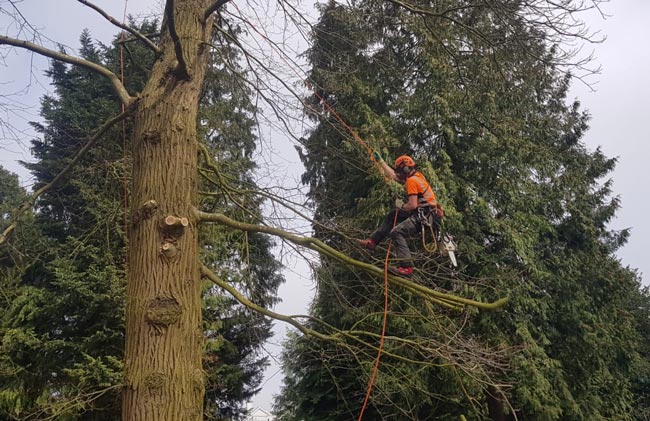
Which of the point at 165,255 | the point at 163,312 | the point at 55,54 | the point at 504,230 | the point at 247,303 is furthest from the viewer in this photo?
the point at 504,230

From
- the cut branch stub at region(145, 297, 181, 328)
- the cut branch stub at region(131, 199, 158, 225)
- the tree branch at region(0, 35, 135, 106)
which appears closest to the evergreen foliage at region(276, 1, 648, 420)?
the tree branch at region(0, 35, 135, 106)

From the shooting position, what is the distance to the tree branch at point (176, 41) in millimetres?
2996

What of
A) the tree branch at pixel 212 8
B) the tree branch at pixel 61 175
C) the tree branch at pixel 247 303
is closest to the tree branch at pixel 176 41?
the tree branch at pixel 212 8

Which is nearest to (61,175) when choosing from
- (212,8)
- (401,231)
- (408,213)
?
(212,8)

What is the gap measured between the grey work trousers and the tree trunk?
1828 mm

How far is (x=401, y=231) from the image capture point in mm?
4641

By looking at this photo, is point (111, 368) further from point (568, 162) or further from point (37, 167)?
point (568, 162)

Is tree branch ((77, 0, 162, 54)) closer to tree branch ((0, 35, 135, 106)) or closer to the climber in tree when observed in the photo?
tree branch ((0, 35, 135, 106))

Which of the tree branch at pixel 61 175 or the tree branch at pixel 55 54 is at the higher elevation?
the tree branch at pixel 55 54

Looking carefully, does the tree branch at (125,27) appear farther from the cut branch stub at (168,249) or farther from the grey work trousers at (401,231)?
the grey work trousers at (401,231)

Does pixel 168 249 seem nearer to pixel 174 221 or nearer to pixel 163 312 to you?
pixel 174 221

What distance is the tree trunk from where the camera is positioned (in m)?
2.87

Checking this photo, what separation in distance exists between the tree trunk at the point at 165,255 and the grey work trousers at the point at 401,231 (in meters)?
1.83

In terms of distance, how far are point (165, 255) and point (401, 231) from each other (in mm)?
2193
